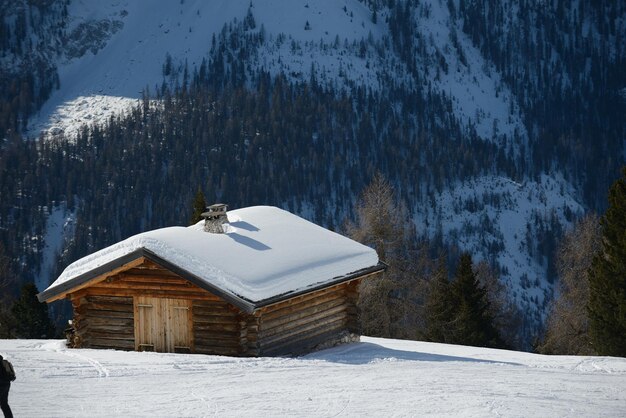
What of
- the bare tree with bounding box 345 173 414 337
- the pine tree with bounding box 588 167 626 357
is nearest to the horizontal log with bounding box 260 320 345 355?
the pine tree with bounding box 588 167 626 357

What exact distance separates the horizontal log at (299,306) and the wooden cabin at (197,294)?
3cm

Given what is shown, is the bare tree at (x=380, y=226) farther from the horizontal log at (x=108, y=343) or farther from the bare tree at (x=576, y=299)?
the horizontal log at (x=108, y=343)

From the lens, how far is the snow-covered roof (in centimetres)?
2202

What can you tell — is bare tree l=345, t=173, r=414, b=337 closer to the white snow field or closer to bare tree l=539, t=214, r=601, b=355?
bare tree l=539, t=214, r=601, b=355

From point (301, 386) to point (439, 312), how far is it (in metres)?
19.6

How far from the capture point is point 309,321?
2473 cm

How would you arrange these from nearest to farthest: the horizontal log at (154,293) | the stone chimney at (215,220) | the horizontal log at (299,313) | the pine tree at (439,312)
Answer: the horizontal log at (154,293) < the horizontal log at (299,313) < the stone chimney at (215,220) < the pine tree at (439,312)

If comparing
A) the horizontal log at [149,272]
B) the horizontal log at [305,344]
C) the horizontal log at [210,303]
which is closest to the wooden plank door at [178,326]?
the horizontal log at [210,303]

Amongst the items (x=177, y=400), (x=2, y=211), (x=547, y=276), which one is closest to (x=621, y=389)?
(x=177, y=400)

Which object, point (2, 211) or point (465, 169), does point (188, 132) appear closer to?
point (2, 211)

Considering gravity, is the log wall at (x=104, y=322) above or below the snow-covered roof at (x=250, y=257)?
below

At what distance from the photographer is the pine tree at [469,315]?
3553 cm

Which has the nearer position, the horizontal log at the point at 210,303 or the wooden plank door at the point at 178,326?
the horizontal log at the point at 210,303

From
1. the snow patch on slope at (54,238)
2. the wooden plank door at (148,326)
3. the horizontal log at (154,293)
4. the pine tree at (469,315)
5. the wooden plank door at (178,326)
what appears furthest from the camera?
the snow patch on slope at (54,238)
